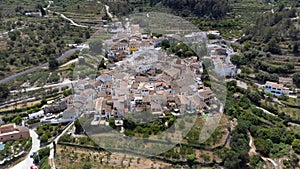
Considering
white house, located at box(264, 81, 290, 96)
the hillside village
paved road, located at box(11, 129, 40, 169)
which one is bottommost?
paved road, located at box(11, 129, 40, 169)

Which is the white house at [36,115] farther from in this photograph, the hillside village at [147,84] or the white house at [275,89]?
the white house at [275,89]

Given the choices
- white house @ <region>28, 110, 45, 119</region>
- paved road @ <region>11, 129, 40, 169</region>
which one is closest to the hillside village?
white house @ <region>28, 110, 45, 119</region>

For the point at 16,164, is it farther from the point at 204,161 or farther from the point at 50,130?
the point at 204,161

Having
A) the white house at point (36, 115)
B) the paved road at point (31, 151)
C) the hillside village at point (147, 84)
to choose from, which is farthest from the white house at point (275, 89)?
the paved road at point (31, 151)

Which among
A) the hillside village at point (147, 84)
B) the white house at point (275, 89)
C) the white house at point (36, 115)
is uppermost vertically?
the hillside village at point (147, 84)

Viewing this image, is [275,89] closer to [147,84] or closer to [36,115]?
[147,84]

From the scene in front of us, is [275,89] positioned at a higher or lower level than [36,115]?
higher

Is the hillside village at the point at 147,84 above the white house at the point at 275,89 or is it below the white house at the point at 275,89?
above

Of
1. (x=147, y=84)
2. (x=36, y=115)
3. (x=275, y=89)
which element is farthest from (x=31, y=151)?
(x=275, y=89)

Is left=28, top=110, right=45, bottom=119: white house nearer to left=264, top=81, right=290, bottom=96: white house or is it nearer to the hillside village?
the hillside village
